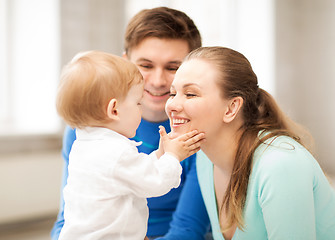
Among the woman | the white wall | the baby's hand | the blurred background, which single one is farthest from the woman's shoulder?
the white wall

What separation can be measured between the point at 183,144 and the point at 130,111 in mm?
220

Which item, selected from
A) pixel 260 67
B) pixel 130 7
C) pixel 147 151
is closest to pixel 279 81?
pixel 260 67

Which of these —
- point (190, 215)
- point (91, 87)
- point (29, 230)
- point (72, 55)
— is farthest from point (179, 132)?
point (29, 230)

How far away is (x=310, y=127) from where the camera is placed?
443 cm

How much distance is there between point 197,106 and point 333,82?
3325 millimetres

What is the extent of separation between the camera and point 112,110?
1222 mm

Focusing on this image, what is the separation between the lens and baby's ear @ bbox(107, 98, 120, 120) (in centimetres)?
119

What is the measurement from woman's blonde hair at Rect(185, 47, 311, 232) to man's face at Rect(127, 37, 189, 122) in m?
0.29

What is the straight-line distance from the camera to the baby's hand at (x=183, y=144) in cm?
128

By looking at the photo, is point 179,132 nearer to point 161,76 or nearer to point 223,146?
point 223,146

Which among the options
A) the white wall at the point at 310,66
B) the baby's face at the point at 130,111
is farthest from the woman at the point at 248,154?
the white wall at the point at 310,66

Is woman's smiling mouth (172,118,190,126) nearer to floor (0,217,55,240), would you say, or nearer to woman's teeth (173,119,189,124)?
woman's teeth (173,119,189,124)

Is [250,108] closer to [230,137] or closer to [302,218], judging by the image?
[230,137]

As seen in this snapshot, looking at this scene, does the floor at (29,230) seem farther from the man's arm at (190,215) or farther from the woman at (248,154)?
the woman at (248,154)
